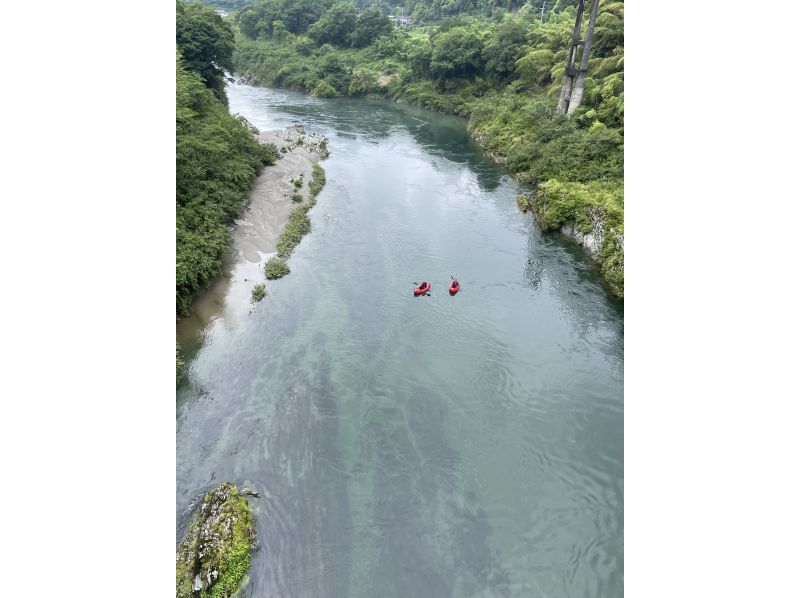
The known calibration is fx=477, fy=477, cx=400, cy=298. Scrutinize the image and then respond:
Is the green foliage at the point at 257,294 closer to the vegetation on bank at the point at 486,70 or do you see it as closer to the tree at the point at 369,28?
the vegetation on bank at the point at 486,70

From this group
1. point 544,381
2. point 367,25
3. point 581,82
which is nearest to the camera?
point 544,381

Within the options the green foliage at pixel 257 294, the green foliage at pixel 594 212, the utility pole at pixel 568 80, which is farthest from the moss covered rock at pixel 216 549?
the utility pole at pixel 568 80

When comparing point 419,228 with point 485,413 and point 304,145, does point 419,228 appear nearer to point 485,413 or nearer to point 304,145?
point 485,413

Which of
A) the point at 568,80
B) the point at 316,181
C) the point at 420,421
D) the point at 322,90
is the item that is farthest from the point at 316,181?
the point at 322,90

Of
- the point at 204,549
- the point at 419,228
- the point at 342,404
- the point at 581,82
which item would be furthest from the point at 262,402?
the point at 581,82

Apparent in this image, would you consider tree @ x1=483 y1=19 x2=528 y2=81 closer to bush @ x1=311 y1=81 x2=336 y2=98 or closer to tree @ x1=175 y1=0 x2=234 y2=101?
bush @ x1=311 y1=81 x2=336 y2=98

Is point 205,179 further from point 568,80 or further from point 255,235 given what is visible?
point 568,80
